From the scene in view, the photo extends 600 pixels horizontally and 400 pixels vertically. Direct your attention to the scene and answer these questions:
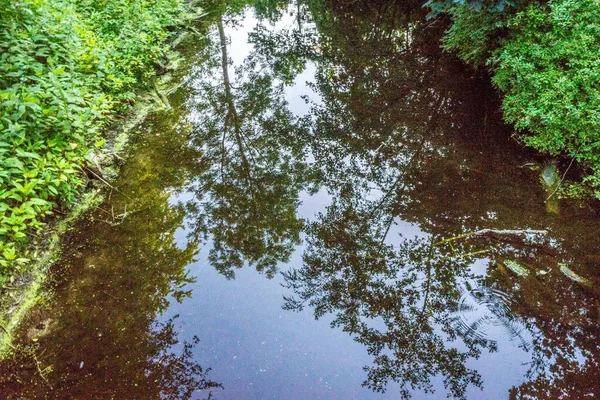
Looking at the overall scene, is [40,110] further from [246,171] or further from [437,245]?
[437,245]

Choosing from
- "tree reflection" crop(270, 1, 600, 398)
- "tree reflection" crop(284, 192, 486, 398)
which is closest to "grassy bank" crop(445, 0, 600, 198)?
"tree reflection" crop(270, 1, 600, 398)

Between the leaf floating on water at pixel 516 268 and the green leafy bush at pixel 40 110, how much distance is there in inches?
191

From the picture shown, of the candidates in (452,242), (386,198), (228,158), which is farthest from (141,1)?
(452,242)

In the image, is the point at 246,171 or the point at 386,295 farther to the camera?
the point at 246,171

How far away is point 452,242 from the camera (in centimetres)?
436

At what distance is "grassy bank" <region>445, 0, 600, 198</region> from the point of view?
4523mm

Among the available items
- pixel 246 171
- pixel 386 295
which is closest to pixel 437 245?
pixel 386 295

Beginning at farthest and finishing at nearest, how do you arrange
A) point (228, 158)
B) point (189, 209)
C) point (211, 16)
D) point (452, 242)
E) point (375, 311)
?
point (211, 16)
point (228, 158)
point (189, 209)
point (452, 242)
point (375, 311)

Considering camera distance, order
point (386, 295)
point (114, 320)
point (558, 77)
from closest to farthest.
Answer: point (114, 320), point (386, 295), point (558, 77)

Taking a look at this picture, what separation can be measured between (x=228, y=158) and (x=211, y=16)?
337 inches

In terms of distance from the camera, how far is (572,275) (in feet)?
12.8

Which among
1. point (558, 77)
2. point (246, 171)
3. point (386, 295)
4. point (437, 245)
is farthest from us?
point (246, 171)

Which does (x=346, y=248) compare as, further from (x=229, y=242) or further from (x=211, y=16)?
(x=211, y=16)

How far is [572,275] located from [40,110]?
5839 mm
